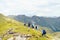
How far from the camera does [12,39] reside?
184 metres

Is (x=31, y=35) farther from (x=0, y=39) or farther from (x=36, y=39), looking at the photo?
(x=0, y=39)

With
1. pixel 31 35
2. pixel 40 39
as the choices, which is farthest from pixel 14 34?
pixel 40 39

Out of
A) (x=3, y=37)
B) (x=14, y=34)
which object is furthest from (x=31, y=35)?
(x=3, y=37)

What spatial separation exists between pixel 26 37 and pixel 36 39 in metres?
11.9

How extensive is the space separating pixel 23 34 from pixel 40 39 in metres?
21.6

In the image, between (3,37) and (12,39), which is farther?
(3,37)

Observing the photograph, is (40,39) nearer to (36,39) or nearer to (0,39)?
(36,39)

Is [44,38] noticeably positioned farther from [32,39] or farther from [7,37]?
[7,37]

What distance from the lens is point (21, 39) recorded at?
188 meters

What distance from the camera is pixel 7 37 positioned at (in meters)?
192

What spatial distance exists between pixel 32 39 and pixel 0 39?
3824 centimetres

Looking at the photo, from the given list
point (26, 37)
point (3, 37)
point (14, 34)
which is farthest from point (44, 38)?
point (3, 37)

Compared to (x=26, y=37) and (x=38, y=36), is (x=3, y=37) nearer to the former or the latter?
(x=26, y=37)

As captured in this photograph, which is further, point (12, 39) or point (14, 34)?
point (14, 34)
